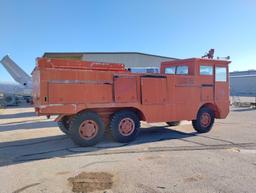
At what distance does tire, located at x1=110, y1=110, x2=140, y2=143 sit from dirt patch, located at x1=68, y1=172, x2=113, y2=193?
2.89 meters

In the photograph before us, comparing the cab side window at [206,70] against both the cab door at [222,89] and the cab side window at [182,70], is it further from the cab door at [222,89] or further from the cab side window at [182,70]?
the cab side window at [182,70]

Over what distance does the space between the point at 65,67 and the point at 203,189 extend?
4979 millimetres

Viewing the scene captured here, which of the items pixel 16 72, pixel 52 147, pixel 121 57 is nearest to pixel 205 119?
pixel 52 147

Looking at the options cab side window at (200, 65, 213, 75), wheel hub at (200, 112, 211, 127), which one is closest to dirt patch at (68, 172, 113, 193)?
wheel hub at (200, 112, 211, 127)

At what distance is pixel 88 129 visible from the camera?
24.8ft

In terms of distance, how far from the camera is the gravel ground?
4.38 meters

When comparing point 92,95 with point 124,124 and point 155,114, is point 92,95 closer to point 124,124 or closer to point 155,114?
point 124,124

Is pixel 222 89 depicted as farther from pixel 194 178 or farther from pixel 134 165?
pixel 194 178

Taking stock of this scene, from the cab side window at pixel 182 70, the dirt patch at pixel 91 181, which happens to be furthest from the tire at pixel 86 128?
the cab side window at pixel 182 70

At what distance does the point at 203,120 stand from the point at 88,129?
4833 mm

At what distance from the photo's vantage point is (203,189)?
4211 millimetres

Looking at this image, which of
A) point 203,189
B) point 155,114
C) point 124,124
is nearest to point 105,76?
point 124,124

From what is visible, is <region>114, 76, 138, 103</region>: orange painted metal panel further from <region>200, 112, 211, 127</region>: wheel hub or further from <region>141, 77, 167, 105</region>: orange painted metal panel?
<region>200, 112, 211, 127</region>: wheel hub

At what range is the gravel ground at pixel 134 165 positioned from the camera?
438 centimetres
